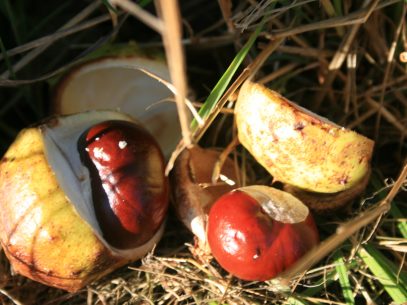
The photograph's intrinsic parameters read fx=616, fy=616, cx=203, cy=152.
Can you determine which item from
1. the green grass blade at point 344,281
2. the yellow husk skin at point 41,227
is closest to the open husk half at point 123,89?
the yellow husk skin at point 41,227

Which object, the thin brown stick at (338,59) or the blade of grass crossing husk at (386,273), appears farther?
the thin brown stick at (338,59)

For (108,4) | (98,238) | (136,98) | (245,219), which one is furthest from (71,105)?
(245,219)

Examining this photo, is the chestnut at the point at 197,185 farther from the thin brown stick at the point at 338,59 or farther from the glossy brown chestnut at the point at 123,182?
the thin brown stick at the point at 338,59

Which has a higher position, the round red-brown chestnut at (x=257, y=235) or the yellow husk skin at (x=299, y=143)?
the yellow husk skin at (x=299, y=143)

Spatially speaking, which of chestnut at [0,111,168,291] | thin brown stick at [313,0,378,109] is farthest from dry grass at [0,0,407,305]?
chestnut at [0,111,168,291]

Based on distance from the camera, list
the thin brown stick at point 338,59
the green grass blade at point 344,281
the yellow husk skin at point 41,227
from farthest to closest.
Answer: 1. the thin brown stick at point 338,59
2. the green grass blade at point 344,281
3. the yellow husk skin at point 41,227

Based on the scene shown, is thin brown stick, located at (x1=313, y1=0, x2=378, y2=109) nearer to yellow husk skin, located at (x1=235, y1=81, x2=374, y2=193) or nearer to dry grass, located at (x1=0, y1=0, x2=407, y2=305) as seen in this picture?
dry grass, located at (x1=0, y1=0, x2=407, y2=305)

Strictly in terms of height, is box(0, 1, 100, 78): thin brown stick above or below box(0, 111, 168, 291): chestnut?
above
